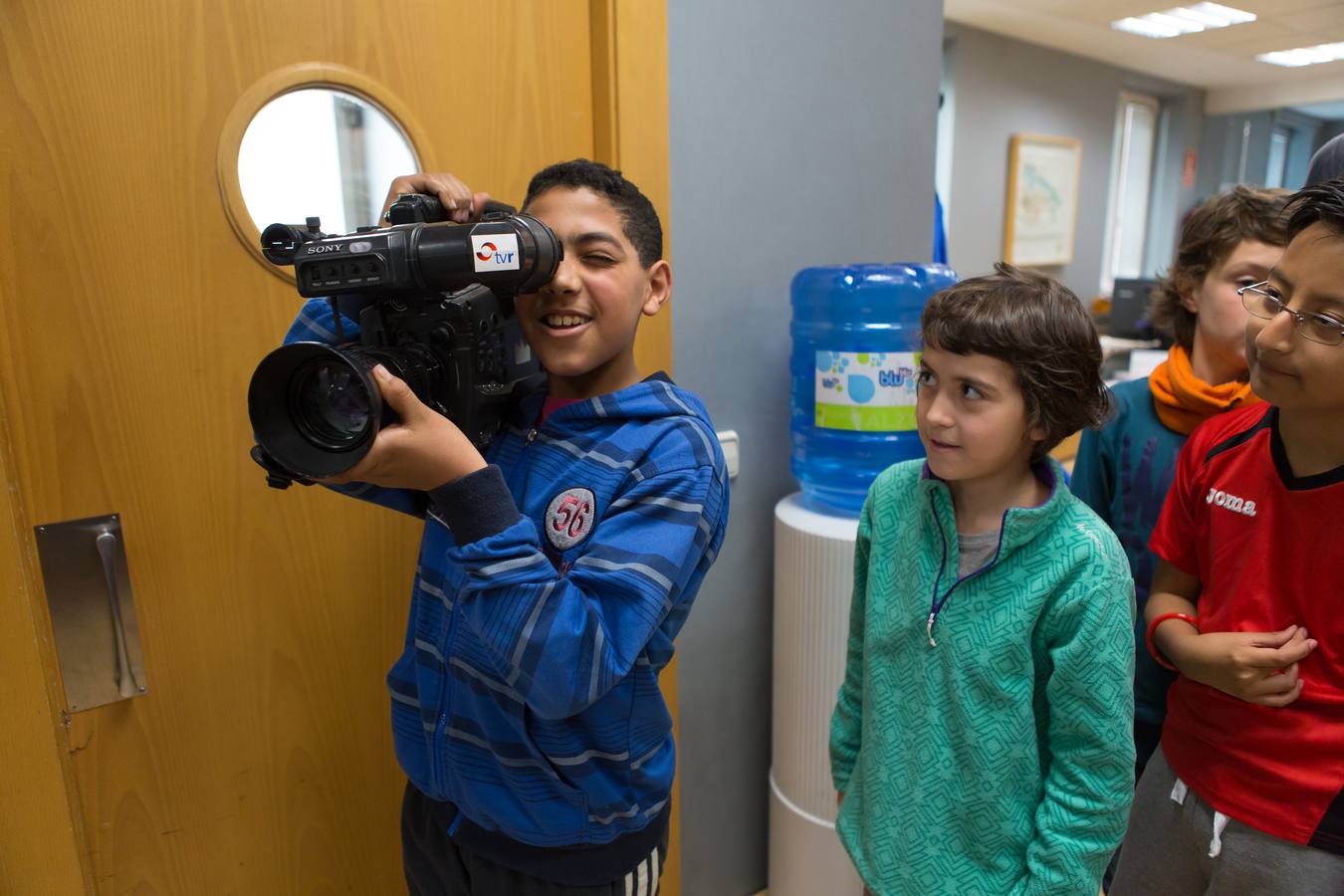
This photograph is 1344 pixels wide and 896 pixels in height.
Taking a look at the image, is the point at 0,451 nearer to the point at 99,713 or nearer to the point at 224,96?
the point at 99,713

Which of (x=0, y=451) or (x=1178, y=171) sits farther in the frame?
(x=1178, y=171)

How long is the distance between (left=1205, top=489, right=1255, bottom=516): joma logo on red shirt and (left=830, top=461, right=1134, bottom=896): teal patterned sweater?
0.57ft

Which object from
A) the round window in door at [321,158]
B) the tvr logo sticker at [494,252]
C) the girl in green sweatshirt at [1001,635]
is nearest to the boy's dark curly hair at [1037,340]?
the girl in green sweatshirt at [1001,635]

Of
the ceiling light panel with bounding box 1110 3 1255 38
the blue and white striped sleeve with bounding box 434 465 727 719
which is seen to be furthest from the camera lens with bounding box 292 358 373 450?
the ceiling light panel with bounding box 1110 3 1255 38

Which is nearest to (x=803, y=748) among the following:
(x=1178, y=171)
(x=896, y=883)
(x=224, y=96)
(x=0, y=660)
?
(x=896, y=883)

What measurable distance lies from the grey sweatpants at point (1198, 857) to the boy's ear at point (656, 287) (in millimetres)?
893

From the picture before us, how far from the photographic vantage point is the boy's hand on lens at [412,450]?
71 centimetres

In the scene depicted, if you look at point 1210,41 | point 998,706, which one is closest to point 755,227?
point 998,706

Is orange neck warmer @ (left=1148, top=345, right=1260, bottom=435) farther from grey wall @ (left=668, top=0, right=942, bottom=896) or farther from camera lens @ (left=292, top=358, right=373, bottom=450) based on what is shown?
camera lens @ (left=292, top=358, right=373, bottom=450)

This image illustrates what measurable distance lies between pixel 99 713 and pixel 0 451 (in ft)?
1.22

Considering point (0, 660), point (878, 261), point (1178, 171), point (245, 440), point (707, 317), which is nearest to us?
point (0, 660)

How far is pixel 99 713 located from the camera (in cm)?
111

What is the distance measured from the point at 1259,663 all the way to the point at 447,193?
1050 mm

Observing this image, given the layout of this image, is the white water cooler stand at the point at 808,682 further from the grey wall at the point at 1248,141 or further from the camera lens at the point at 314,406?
the grey wall at the point at 1248,141
